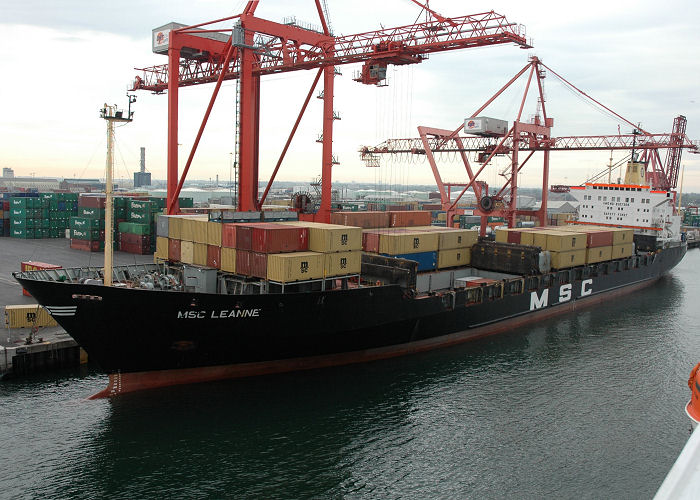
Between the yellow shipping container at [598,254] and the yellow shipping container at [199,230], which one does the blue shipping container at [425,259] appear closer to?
the yellow shipping container at [199,230]

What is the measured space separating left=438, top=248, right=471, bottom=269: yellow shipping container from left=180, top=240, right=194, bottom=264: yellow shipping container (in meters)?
12.9

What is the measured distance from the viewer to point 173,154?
27.1 metres

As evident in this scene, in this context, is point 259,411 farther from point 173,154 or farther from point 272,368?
point 173,154

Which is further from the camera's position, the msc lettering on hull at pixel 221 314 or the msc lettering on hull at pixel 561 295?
the msc lettering on hull at pixel 561 295

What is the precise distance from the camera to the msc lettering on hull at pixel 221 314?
1734 centimetres

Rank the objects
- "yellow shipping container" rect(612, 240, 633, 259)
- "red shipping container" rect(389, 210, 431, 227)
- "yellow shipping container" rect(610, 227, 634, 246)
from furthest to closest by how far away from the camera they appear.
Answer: "yellow shipping container" rect(612, 240, 633, 259) → "yellow shipping container" rect(610, 227, 634, 246) → "red shipping container" rect(389, 210, 431, 227)

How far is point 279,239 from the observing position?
1914cm

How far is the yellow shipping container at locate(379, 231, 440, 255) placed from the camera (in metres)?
25.6

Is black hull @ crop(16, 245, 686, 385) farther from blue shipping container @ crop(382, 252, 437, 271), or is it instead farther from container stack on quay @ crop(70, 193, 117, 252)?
container stack on quay @ crop(70, 193, 117, 252)

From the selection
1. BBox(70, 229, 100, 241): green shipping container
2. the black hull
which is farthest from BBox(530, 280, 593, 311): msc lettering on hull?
BBox(70, 229, 100, 241): green shipping container

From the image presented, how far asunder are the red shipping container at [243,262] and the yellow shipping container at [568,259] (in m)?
19.2

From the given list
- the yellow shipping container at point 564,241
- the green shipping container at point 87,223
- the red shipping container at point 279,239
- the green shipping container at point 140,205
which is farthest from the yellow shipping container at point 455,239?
the green shipping container at point 87,223

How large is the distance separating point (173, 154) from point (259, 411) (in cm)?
1516

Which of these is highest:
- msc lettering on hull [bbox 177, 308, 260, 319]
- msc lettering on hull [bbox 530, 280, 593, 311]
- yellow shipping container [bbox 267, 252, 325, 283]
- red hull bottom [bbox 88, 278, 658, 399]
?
yellow shipping container [bbox 267, 252, 325, 283]
